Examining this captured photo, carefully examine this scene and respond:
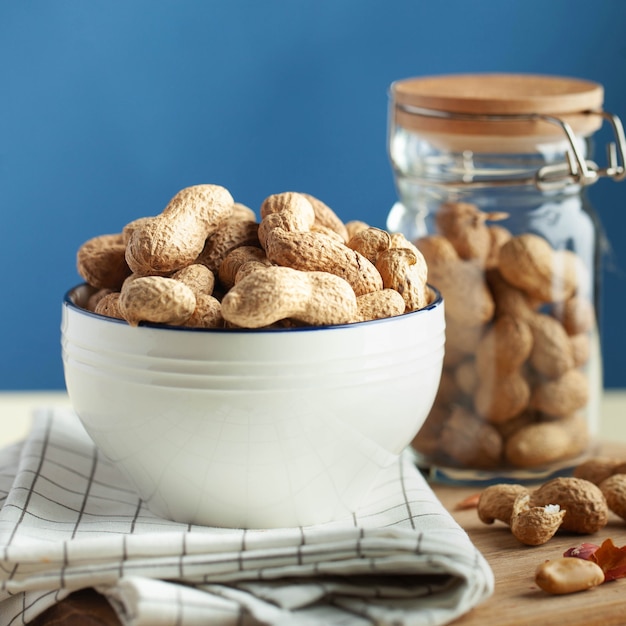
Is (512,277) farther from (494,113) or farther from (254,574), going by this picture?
(254,574)

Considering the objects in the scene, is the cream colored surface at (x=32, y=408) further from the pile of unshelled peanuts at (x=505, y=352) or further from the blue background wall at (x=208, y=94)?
the pile of unshelled peanuts at (x=505, y=352)

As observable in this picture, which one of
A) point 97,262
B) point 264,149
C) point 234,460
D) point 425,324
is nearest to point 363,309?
point 425,324

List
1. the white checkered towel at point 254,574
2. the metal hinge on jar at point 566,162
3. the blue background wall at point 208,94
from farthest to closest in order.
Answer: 1. the blue background wall at point 208,94
2. the metal hinge on jar at point 566,162
3. the white checkered towel at point 254,574

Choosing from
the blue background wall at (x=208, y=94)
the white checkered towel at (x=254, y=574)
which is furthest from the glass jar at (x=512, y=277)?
the blue background wall at (x=208, y=94)

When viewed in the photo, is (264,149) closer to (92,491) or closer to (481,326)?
(481,326)

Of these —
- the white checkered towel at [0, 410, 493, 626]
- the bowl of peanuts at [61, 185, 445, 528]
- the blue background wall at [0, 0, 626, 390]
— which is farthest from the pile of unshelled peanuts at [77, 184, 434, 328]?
the blue background wall at [0, 0, 626, 390]

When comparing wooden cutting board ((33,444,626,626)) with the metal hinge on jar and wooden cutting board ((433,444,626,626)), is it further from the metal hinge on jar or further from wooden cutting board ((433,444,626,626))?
the metal hinge on jar
